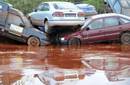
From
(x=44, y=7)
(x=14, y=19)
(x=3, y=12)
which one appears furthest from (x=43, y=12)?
(x=3, y=12)

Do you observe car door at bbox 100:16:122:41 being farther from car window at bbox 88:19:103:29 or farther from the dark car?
the dark car

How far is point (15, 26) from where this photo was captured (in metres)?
21.6

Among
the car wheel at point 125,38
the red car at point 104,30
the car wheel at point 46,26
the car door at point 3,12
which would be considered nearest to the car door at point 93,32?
the red car at point 104,30

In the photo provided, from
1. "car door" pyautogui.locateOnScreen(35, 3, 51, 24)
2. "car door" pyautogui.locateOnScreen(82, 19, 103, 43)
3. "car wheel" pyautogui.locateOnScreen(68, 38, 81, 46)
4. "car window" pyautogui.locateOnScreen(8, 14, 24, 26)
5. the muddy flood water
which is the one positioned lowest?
the muddy flood water

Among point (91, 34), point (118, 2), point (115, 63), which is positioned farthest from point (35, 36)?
point (115, 63)

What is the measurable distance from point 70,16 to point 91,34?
1.29 metres

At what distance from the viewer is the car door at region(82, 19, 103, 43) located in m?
21.6

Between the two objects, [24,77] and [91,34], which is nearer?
[24,77]

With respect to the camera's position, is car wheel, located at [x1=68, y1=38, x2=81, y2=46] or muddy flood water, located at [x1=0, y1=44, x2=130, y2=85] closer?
muddy flood water, located at [x1=0, y1=44, x2=130, y2=85]

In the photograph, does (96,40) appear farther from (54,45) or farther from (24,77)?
(24,77)

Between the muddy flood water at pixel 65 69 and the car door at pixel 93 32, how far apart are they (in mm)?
3953

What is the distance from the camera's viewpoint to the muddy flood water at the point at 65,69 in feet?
34.7

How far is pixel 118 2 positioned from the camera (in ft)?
82.9

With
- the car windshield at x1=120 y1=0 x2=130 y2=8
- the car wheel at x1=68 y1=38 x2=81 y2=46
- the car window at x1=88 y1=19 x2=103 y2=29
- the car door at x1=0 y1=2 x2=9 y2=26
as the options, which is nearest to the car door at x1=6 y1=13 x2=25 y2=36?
the car door at x1=0 y1=2 x2=9 y2=26
